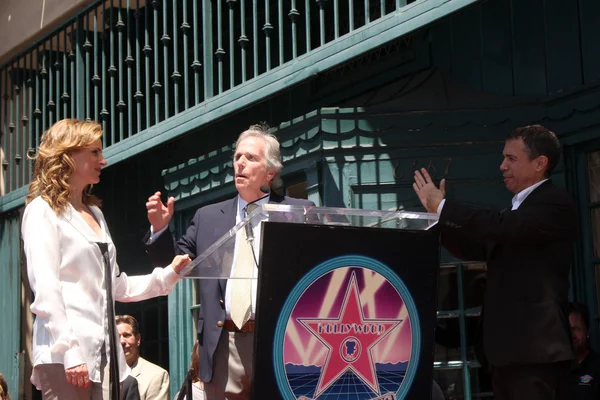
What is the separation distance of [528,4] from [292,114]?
1951 mm

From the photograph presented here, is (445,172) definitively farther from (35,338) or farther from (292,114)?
(35,338)

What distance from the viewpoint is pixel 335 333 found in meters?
3.85

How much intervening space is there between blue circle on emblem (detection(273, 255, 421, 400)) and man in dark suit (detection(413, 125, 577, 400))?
70 cm

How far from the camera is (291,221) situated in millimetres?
3830

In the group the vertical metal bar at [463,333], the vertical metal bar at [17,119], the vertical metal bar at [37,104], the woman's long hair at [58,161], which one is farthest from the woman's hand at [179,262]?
the vertical metal bar at [17,119]

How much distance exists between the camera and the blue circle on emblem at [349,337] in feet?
12.3

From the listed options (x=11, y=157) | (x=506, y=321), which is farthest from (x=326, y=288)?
(x=11, y=157)

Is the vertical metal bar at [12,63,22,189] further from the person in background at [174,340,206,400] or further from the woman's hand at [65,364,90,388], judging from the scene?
the woman's hand at [65,364,90,388]

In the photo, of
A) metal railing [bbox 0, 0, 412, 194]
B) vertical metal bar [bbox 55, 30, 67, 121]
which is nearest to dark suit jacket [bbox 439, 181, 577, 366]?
metal railing [bbox 0, 0, 412, 194]

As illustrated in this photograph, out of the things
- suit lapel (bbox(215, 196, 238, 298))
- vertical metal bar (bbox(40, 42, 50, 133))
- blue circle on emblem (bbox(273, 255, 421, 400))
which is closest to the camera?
blue circle on emblem (bbox(273, 255, 421, 400))

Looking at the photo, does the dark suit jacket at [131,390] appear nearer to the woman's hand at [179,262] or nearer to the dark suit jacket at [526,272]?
the woman's hand at [179,262]

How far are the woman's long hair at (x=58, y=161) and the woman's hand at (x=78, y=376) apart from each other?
0.68 meters

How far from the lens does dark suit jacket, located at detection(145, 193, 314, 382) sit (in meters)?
4.84

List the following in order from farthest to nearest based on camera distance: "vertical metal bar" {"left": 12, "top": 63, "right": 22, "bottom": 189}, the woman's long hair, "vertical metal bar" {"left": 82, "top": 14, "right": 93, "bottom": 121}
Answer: "vertical metal bar" {"left": 12, "top": 63, "right": 22, "bottom": 189} → "vertical metal bar" {"left": 82, "top": 14, "right": 93, "bottom": 121} → the woman's long hair
